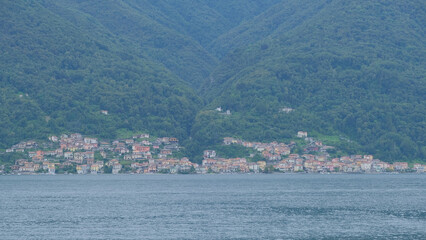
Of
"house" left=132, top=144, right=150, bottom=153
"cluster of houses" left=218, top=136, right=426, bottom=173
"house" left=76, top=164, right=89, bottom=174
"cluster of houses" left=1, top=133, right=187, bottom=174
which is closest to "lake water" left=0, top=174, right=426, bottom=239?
"cluster of houses" left=1, top=133, right=187, bottom=174

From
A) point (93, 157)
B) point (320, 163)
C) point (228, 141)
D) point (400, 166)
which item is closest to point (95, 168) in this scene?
point (93, 157)

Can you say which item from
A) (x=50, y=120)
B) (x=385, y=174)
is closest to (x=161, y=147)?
(x=50, y=120)

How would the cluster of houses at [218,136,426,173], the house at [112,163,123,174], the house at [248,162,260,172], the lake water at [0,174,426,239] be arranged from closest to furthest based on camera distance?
the lake water at [0,174,426,239] → the house at [112,163,123,174] → the cluster of houses at [218,136,426,173] → the house at [248,162,260,172]

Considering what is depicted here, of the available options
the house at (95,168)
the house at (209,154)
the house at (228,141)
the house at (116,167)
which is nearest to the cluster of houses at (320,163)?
the house at (209,154)

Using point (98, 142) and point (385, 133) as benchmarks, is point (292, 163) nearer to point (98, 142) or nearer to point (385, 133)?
point (385, 133)

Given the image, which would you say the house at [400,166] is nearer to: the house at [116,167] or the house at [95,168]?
the house at [116,167]

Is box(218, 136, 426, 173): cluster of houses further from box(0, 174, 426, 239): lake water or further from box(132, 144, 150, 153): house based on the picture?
box(0, 174, 426, 239): lake water
